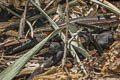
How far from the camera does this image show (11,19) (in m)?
3.75

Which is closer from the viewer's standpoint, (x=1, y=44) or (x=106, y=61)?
(x=106, y=61)

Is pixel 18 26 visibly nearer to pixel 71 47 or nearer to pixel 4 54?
pixel 4 54

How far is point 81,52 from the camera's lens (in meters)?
2.75

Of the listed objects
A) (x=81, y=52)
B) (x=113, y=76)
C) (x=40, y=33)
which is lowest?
(x=113, y=76)

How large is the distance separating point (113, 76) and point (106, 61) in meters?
0.22

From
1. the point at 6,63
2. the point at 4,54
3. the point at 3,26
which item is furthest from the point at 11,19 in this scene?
the point at 6,63

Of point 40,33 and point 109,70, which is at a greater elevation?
point 40,33

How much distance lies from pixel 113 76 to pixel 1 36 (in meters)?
1.73

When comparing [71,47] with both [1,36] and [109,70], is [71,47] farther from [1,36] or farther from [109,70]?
[1,36]

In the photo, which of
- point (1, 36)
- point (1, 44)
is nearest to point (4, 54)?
point (1, 44)

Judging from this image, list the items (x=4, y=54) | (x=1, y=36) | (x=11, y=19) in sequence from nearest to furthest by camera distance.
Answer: (x=4, y=54) < (x=1, y=36) < (x=11, y=19)

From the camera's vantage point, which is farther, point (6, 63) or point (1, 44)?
point (1, 44)

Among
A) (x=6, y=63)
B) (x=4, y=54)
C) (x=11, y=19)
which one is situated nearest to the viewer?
(x=6, y=63)

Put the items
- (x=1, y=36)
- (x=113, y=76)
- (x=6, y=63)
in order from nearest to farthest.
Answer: (x=113, y=76), (x=6, y=63), (x=1, y=36)
